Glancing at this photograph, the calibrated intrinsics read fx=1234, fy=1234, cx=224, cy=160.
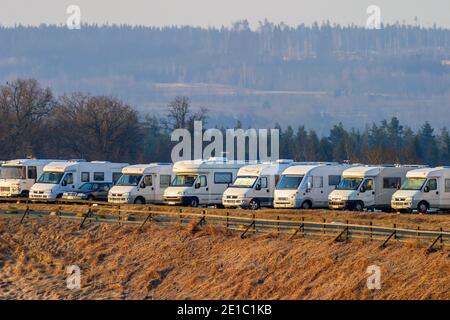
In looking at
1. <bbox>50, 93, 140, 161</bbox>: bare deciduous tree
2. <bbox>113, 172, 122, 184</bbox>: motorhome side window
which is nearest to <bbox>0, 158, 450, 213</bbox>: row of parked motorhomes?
<bbox>113, 172, 122, 184</bbox>: motorhome side window

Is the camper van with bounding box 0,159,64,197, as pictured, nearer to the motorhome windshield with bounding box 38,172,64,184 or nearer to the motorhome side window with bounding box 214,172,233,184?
the motorhome windshield with bounding box 38,172,64,184

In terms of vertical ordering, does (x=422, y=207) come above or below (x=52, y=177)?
below

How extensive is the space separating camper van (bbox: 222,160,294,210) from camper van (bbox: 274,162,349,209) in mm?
1054

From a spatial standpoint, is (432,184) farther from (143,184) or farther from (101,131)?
(101,131)

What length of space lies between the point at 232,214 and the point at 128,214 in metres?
5.07

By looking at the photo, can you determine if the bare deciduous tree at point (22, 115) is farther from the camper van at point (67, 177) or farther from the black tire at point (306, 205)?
the black tire at point (306, 205)

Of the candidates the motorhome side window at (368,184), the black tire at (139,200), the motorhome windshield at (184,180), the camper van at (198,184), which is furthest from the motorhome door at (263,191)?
the black tire at (139,200)

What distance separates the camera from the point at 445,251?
123ft

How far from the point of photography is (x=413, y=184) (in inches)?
2135

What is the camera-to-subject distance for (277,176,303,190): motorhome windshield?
182 feet

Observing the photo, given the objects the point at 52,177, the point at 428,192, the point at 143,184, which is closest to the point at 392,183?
the point at 428,192

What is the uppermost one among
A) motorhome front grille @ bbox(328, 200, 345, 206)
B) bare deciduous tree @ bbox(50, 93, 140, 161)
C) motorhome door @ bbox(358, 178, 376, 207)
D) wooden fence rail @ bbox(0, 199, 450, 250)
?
bare deciduous tree @ bbox(50, 93, 140, 161)

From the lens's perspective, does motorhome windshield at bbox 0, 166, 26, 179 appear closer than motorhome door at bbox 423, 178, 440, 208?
No

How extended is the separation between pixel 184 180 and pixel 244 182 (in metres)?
3.36
